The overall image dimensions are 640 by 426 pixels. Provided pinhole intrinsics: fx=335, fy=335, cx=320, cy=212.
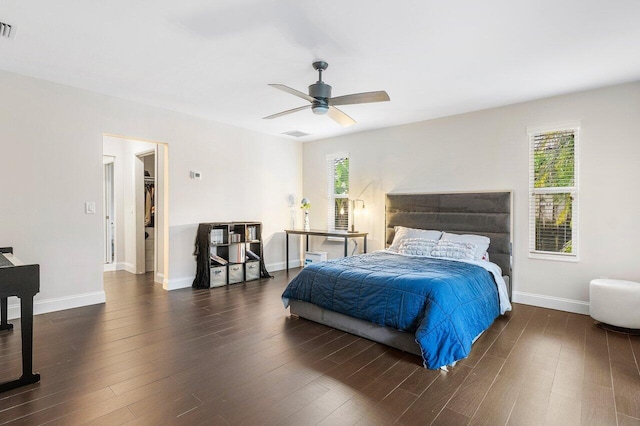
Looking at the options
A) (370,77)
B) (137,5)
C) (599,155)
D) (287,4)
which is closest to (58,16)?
(137,5)

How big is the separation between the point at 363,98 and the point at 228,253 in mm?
3593

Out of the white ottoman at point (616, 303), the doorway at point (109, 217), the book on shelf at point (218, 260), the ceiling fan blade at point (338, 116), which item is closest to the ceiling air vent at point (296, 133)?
the ceiling fan blade at point (338, 116)

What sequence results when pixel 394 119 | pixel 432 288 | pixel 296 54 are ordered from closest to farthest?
1. pixel 432 288
2. pixel 296 54
3. pixel 394 119

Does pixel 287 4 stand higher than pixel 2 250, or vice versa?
pixel 287 4

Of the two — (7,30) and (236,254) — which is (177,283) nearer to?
(236,254)

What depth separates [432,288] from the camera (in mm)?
2723

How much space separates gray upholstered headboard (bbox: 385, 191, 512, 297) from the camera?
4336mm

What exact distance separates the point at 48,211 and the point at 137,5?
276cm

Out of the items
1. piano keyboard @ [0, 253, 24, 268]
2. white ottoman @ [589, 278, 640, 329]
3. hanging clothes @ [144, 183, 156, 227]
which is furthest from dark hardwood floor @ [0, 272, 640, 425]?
hanging clothes @ [144, 183, 156, 227]

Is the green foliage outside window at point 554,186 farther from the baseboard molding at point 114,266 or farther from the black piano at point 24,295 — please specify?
the baseboard molding at point 114,266

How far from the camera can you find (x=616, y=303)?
325 centimetres

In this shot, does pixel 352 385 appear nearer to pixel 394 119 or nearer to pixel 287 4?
pixel 287 4

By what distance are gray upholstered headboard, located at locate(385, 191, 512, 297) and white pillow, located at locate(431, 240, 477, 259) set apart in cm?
50

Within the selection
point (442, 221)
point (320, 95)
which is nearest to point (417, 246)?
point (442, 221)
